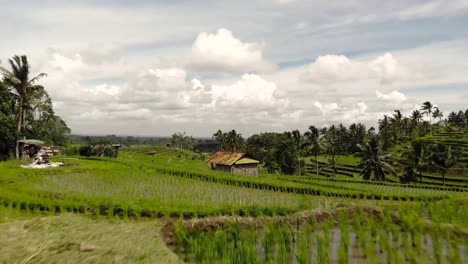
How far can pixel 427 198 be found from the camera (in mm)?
15125

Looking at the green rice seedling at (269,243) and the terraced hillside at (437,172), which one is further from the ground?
the green rice seedling at (269,243)

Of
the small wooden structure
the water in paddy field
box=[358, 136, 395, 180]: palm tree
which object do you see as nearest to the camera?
the water in paddy field

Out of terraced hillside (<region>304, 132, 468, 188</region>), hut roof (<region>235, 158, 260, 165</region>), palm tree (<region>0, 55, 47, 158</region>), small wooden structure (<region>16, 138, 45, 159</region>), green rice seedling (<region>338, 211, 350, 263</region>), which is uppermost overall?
palm tree (<region>0, 55, 47, 158</region>)

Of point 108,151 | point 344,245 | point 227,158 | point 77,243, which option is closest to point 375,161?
point 227,158

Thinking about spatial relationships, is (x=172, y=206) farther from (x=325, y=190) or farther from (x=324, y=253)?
(x=325, y=190)

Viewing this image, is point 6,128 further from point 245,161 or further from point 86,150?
point 245,161

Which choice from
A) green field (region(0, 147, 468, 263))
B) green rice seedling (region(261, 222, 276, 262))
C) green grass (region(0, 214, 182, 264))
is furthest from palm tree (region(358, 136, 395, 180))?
green grass (region(0, 214, 182, 264))

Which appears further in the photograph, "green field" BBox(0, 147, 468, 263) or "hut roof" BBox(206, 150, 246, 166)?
"hut roof" BBox(206, 150, 246, 166)

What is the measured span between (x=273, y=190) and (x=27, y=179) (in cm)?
1219

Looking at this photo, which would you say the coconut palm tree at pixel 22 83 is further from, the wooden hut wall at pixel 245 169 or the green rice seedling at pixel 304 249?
the green rice seedling at pixel 304 249

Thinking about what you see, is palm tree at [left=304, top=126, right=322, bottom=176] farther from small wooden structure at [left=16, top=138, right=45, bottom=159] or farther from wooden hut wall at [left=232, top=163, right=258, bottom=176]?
small wooden structure at [left=16, top=138, right=45, bottom=159]

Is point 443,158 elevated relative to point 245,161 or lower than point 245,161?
elevated

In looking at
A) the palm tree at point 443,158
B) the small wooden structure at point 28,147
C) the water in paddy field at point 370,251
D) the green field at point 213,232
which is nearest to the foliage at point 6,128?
the small wooden structure at point 28,147

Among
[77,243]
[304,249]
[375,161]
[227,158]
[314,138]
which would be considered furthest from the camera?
[314,138]
